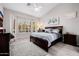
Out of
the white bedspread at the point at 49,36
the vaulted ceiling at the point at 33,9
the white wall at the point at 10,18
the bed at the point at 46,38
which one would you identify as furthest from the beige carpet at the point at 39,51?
the vaulted ceiling at the point at 33,9

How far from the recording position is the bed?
2774 millimetres

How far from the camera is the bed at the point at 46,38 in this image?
109 inches

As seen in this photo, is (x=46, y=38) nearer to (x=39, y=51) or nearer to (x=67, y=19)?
(x=39, y=51)

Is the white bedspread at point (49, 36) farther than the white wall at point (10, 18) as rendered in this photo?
Yes

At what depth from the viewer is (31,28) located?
2611 mm

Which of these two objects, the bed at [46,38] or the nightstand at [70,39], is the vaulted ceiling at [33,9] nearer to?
the bed at [46,38]

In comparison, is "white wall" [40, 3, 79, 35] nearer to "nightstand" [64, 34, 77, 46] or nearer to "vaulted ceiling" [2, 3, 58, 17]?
"nightstand" [64, 34, 77, 46]

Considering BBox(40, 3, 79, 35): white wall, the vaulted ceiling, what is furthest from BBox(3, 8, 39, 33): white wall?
BBox(40, 3, 79, 35): white wall

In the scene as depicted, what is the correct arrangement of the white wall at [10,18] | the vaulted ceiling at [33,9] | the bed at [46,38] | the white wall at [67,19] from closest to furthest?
the white wall at [10,18] < the vaulted ceiling at [33,9] < the bed at [46,38] < the white wall at [67,19]

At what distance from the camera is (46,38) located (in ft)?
9.12

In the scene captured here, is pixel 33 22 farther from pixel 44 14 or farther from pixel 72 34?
pixel 72 34

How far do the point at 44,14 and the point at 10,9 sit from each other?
1269 millimetres

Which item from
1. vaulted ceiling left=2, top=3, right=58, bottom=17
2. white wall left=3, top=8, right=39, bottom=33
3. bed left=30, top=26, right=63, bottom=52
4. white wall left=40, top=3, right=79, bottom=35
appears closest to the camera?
white wall left=3, top=8, right=39, bottom=33

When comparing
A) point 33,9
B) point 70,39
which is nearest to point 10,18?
point 33,9
